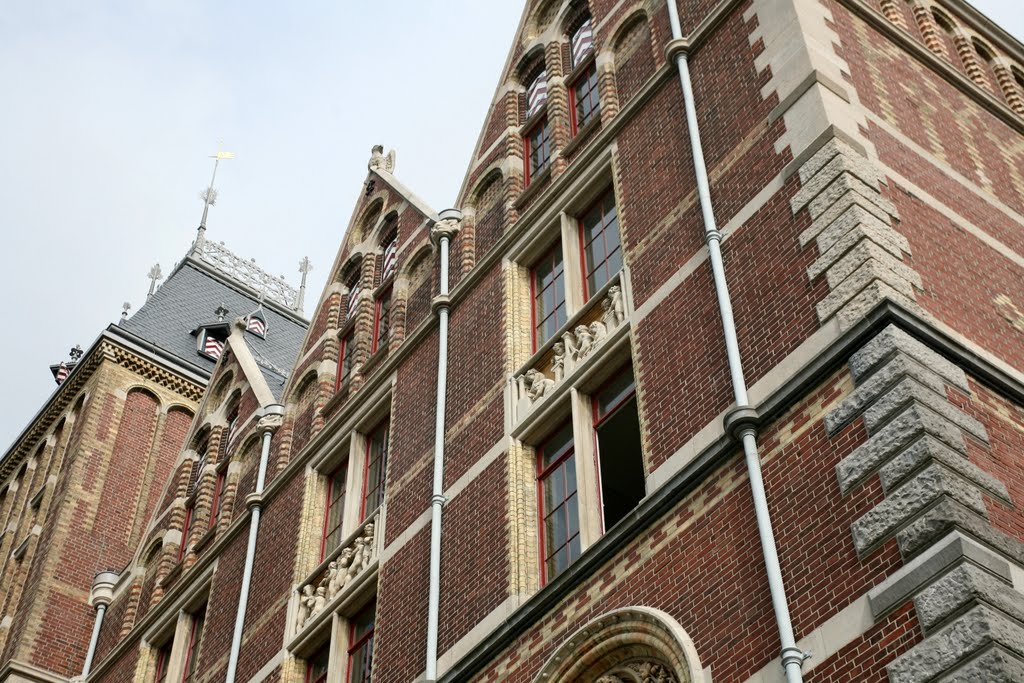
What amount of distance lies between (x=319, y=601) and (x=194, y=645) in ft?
16.0

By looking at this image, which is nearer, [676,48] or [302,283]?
[676,48]

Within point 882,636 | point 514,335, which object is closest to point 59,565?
point 514,335

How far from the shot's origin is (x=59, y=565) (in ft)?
113

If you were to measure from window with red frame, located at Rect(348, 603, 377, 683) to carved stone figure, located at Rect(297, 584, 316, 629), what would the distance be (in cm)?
109

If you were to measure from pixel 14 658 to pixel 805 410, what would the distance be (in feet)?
77.4

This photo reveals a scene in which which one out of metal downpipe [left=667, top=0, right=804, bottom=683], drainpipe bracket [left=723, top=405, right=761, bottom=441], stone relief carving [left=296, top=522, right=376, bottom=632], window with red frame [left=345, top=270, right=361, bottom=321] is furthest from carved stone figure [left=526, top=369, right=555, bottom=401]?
window with red frame [left=345, top=270, right=361, bottom=321]

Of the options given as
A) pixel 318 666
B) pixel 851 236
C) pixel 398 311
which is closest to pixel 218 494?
pixel 398 311

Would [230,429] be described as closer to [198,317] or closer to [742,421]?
[742,421]

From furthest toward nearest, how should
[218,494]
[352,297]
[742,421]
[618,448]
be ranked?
1. [218,494]
2. [352,297]
3. [618,448]
4. [742,421]

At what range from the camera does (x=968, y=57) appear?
21.0 meters

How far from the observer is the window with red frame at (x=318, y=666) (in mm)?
20234

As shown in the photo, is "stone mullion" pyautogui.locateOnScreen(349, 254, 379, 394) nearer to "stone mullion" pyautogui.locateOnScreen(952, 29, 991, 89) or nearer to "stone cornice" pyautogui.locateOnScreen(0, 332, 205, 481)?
"stone mullion" pyautogui.locateOnScreen(952, 29, 991, 89)

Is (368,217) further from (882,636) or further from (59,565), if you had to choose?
(882,636)

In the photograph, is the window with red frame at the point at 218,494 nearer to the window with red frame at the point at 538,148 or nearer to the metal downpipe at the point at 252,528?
the metal downpipe at the point at 252,528
